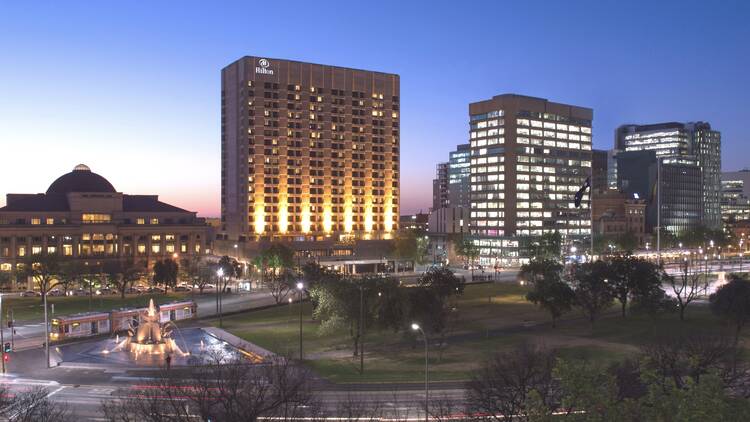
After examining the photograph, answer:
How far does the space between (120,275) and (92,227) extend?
25447 mm

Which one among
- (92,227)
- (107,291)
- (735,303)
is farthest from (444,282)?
(92,227)

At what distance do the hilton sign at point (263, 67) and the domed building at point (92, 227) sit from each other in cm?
4822

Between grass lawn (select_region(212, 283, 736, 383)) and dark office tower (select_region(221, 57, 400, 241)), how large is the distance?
86443 millimetres

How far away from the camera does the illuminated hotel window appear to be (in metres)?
150

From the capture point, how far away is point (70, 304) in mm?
106562

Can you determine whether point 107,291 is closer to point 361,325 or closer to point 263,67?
point 361,325

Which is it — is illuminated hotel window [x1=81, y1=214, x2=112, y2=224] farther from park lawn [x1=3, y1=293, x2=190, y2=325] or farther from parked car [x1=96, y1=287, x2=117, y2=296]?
park lawn [x1=3, y1=293, x2=190, y2=325]

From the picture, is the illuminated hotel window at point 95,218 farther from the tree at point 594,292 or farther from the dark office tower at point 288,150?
the tree at point 594,292

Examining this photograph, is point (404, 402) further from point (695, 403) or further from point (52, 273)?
point (52, 273)

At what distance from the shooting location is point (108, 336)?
79.4 m

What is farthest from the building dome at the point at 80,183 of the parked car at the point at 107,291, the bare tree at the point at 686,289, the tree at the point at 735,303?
the tree at the point at 735,303

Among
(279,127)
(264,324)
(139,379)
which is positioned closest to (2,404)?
(139,379)

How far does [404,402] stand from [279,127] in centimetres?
14846

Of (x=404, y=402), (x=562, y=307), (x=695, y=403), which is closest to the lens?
(x=695, y=403)
